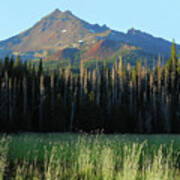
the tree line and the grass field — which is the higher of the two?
the tree line

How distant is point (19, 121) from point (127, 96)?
23.0m

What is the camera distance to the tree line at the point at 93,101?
47.9 meters

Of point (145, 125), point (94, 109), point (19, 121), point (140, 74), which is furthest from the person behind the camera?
point (140, 74)

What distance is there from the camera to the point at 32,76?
5538cm

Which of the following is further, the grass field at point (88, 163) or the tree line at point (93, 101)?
the tree line at point (93, 101)

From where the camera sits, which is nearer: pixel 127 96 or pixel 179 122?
pixel 179 122

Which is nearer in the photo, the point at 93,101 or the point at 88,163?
the point at 88,163

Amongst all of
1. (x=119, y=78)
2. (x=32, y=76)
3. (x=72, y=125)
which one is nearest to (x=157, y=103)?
(x=119, y=78)

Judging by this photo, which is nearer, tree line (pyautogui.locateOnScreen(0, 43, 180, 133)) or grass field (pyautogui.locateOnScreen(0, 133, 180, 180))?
grass field (pyautogui.locateOnScreen(0, 133, 180, 180))

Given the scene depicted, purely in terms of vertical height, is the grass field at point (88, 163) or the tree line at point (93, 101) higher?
the tree line at point (93, 101)

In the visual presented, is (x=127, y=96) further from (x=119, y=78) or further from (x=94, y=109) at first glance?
(x=94, y=109)

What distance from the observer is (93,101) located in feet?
164

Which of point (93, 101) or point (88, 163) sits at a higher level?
point (93, 101)

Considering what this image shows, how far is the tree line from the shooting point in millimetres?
47906
